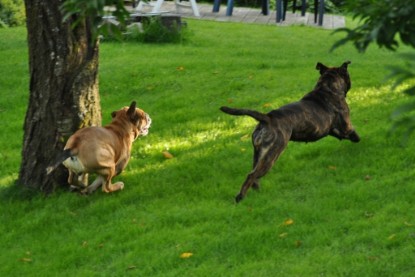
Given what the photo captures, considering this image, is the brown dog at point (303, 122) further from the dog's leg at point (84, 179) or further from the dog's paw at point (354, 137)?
the dog's leg at point (84, 179)

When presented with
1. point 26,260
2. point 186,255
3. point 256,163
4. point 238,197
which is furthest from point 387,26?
point 26,260

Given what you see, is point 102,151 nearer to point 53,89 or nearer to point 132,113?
point 132,113

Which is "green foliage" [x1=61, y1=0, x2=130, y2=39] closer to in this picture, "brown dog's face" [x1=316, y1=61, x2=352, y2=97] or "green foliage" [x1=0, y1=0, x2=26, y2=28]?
"brown dog's face" [x1=316, y1=61, x2=352, y2=97]

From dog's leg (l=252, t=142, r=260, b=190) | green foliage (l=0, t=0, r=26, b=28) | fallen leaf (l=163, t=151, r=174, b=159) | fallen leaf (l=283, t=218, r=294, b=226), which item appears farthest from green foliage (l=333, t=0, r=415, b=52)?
green foliage (l=0, t=0, r=26, b=28)

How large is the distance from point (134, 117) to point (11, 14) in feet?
42.4

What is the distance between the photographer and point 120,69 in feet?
46.4

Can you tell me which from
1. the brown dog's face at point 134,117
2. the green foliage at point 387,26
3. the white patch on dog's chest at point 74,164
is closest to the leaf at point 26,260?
the white patch on dog's chest at point 74,164

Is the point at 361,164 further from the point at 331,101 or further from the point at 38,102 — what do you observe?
the point at 38,102

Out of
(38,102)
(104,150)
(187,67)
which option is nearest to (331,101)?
(104,150)

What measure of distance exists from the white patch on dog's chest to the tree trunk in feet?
2.50

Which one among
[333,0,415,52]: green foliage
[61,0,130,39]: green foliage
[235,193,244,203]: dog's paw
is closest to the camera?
[333,0,415,52]: green foliage

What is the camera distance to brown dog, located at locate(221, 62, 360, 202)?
24.9 ft

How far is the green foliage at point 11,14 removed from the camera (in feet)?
67.3

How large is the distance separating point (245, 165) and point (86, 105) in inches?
76.9
